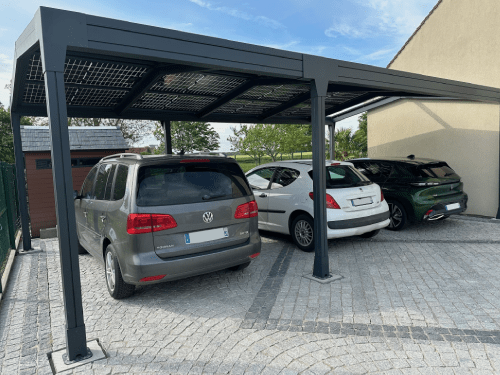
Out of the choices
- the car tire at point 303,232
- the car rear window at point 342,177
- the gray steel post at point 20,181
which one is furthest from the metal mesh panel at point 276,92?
the gray steel post at point 20,181

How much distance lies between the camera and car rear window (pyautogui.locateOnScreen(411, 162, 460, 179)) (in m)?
7.58

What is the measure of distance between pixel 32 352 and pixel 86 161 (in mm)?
6978

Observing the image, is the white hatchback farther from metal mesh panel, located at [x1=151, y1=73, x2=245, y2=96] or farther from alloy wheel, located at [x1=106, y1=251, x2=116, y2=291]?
alloy wheel, located at [x1=106, y1=251, x2=116, y2=291]

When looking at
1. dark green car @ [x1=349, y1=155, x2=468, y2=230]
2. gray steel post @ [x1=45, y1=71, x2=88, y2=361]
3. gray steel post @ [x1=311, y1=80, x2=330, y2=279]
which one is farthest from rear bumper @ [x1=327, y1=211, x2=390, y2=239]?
gray steel post @ [x1=45, y1=71, x2=88, y2=361]

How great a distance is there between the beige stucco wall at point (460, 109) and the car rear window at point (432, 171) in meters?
1.97

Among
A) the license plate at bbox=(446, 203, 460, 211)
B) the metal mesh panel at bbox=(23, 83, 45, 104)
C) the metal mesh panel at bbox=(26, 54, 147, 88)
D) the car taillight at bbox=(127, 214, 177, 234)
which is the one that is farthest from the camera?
the license plate at bbox=(446, 203, 460, 211)

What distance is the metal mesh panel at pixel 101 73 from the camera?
491 cm

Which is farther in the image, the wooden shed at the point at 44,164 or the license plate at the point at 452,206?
the wooden shed at the point at 44,164

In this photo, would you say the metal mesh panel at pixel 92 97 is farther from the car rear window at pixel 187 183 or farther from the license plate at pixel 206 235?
the license plate at pixel 206 235

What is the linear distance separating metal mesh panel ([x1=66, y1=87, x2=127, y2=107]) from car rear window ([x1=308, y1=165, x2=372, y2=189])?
145 inches

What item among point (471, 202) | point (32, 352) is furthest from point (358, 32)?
point (32, 352)

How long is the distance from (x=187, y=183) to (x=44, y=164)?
21.4ft

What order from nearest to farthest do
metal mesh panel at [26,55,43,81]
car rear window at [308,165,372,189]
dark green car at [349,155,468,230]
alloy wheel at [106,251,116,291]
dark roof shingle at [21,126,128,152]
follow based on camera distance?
metal mesh panel at [26,55,43,81] < alloy wheel at [106,251,116,291] < car rear window at [308,165,372,189] < dark green car at [349,155,468,230] < dark roof shingle at [21,126,128,152]

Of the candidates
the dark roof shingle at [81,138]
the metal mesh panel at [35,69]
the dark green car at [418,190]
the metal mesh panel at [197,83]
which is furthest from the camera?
the dark roof shingle at [81,138]
